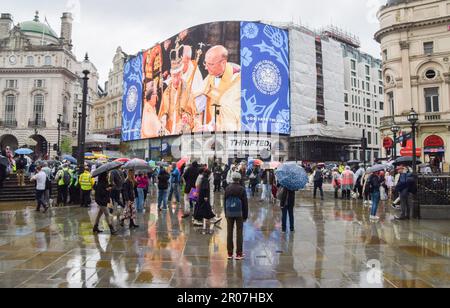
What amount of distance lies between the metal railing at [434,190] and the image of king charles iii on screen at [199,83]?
3526cm

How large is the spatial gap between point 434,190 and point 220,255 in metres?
9.05

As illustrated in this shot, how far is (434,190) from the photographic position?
12.9 m

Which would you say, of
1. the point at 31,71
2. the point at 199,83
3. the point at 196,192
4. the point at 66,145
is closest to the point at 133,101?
the point at 66,145

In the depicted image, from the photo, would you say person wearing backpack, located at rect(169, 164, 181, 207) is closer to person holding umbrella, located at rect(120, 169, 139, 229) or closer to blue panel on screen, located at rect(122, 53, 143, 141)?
person holding umbrella, located at rect(120, 169, 139, 229)

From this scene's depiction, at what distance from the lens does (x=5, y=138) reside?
6003 cm

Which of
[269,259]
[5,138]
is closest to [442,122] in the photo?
[269,259]

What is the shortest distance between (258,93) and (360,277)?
1719 inches

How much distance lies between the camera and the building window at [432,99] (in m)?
36.3

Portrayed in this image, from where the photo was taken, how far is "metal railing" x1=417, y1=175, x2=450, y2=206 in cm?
1273

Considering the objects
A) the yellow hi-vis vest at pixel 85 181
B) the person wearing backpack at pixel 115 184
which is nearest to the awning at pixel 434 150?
the yellow hi-vis vest at pixel 85 181

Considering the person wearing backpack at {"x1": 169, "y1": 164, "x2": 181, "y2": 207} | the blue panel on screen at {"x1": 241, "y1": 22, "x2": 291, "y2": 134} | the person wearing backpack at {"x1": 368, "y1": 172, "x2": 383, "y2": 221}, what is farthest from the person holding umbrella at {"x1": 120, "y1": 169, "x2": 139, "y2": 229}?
the blue panel on screen at {"x1": 241, "y1": 22, "x2": 291, "y2": 134}

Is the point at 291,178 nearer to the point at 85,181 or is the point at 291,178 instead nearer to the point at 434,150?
the point at 85,181

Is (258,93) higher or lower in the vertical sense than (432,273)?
higher

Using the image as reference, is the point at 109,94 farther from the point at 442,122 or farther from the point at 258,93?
the point at 442,122
